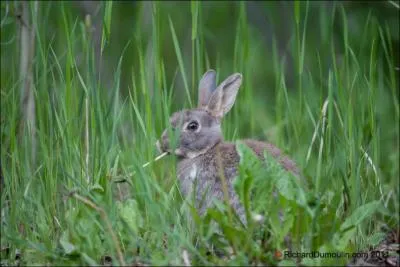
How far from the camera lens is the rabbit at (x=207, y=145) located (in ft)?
22.3

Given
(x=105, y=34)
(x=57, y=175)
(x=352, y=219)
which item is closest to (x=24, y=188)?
(x=57, y=175)

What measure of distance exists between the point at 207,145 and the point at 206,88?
600mm

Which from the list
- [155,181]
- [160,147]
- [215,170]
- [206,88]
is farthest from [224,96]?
[155,181]

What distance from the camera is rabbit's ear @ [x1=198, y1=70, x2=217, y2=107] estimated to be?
26.0ft

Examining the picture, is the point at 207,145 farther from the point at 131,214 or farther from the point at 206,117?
the point at 131,214

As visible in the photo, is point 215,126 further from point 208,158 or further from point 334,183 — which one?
point 334,183

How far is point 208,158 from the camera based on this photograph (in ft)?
23.9

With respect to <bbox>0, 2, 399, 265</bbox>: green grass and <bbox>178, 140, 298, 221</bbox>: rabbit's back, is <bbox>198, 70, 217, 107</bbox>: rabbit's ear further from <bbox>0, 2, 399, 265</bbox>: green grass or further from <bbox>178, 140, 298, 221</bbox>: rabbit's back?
<bbox>178, 140, 298, 221</bbox>: rabbit's back

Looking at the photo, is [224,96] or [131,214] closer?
[131,214]

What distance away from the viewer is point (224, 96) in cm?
784

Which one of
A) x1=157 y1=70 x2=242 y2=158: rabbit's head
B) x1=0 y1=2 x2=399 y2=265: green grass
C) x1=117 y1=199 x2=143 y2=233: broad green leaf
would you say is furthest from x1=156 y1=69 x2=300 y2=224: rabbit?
x1=117 y1=199 x2=143 y2=233: broad green leaf

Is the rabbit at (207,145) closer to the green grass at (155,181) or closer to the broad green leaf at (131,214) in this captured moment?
the green grass at (155,181)

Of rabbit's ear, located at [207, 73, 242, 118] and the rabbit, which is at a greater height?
rabbit's ear, located at [207, 73, 242, 118]

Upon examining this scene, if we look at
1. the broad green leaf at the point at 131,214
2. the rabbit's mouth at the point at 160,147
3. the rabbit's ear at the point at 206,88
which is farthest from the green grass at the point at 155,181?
the rabbit's ear at the point at 206,88
